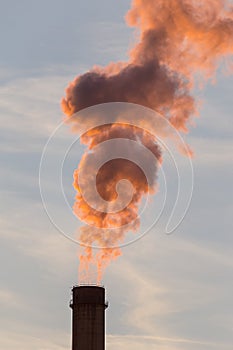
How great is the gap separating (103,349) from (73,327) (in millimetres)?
3718

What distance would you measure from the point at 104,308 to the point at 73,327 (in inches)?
145

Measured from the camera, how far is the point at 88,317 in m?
73.3

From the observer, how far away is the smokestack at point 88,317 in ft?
238

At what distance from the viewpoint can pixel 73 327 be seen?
7350 cm

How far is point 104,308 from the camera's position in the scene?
7462cm

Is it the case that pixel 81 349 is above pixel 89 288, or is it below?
below

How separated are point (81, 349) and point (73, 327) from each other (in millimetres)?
2335

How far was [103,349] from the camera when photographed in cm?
7362

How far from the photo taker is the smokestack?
72625mm

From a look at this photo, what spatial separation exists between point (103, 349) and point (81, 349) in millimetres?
2404

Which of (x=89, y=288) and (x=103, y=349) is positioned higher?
(x=89, y=288)

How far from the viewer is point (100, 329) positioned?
73312 millimetres

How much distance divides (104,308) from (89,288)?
2540mm

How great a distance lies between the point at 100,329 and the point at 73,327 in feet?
8.86
